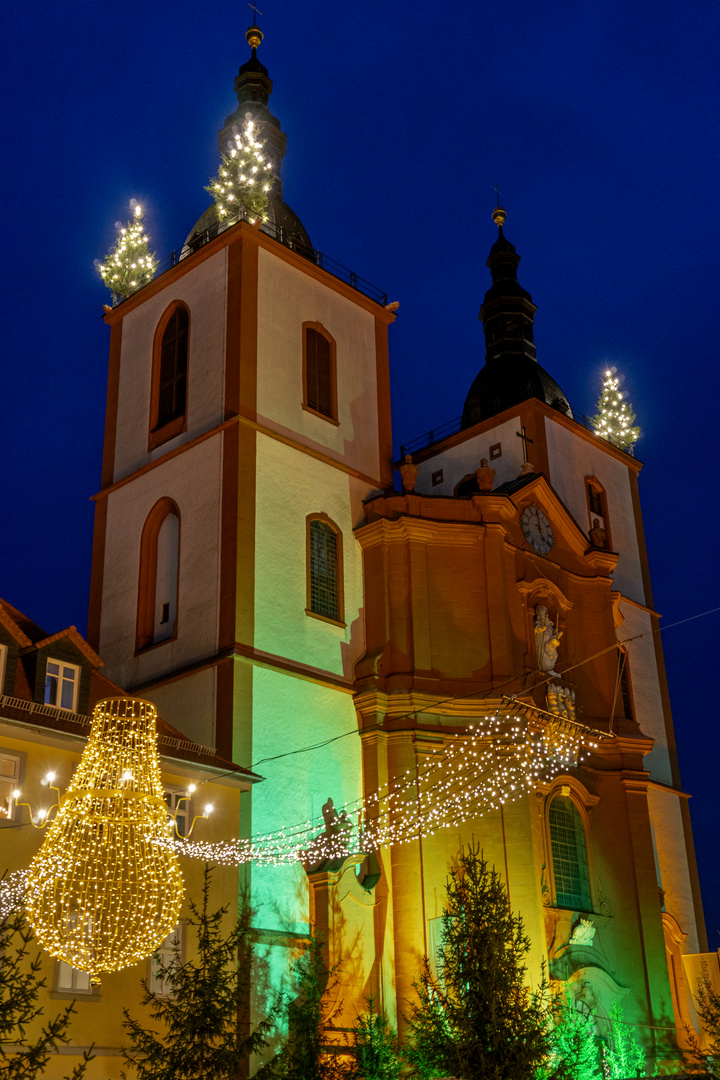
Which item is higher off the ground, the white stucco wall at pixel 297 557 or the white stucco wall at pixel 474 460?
the white stucco wall at pixel 474 460

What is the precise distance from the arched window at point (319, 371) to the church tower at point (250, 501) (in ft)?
0.15

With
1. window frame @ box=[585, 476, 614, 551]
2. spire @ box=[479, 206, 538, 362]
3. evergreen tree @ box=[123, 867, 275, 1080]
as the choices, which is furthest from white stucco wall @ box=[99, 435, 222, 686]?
spire @ box=[479, 206, 538, 362]

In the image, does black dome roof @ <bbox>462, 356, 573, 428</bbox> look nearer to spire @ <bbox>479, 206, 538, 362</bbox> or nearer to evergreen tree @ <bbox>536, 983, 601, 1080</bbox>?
spire @ <bbox>479, 206, 538, 362</bbox>

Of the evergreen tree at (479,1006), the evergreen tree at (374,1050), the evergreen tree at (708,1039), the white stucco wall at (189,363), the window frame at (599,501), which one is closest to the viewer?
the evergreen tree at (479,1006)

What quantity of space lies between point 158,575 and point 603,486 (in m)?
16.4

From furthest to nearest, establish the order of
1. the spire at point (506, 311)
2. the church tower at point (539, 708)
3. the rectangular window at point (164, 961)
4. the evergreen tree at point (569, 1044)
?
the spire at point (506, 311) → the church tower at point (539, 708) → the evergreen tree at point (569, 1044) → the rectangular window at point (164, 961)

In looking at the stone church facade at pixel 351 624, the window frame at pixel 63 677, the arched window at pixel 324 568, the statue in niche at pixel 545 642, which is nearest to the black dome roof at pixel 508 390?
the stone church facade at pixel 351 624

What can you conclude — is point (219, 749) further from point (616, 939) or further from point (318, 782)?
point (616, 939)

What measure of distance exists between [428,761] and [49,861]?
44.1 ft

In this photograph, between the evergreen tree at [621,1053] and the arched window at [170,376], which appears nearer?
the evergreen tree at [621,1053]

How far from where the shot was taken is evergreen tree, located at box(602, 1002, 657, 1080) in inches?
1168

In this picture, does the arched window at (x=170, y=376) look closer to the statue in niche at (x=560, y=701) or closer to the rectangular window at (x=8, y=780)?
the statue in niche at (x=560, y=701)

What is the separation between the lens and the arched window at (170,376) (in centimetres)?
3412

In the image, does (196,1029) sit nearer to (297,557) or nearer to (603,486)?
(297,557)
